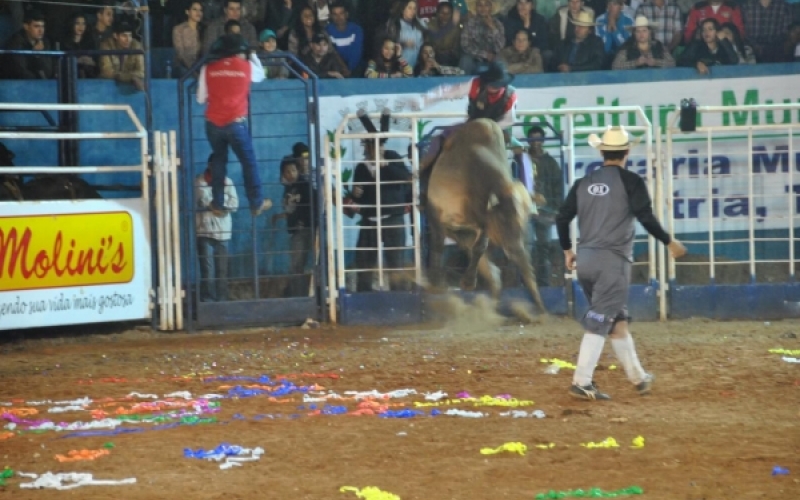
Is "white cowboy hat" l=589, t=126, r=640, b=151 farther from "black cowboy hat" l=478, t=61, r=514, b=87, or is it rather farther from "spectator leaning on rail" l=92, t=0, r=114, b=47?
"spectator leaning on rail" l=92, t=0, r=114, b=47

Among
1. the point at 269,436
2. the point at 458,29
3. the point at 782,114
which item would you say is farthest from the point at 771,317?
the point at 269,436

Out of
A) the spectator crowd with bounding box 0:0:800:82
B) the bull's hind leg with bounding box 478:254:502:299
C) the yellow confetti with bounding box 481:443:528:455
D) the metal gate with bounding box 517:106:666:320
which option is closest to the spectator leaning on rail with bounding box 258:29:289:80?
the spectator crowd with bounding box 0:0:800:82

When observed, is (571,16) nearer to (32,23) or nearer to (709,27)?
(709,27)

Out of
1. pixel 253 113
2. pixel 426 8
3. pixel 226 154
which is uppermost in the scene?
pixel 426 8

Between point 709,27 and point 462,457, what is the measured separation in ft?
34.8

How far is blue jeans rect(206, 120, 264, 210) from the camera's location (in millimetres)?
14227

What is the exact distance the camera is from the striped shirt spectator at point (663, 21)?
53.5 feet

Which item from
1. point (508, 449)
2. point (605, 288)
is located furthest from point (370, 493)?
point (605, 288)

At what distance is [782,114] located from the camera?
50.1ft

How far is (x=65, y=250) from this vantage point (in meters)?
13.6

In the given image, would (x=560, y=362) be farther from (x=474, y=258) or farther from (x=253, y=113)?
(x=253, y=113)

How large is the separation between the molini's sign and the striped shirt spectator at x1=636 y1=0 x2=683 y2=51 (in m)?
7.71

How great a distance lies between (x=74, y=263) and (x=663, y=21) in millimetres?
8685

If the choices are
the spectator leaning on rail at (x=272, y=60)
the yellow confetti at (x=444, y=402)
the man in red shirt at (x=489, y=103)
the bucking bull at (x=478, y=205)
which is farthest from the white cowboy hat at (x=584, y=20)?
Answer: the yellow confetti at (x=444, y=402)
